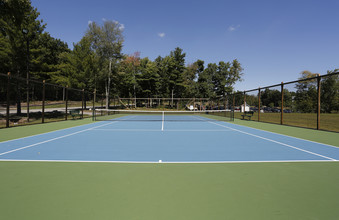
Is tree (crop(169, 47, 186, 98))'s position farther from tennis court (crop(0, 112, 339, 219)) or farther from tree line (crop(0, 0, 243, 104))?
tennis court (crop(0, 112, 339, 219))

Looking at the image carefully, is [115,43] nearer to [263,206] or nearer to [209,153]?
[209,153]

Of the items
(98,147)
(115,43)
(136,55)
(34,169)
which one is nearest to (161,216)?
(34,169)

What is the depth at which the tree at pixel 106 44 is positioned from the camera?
116 ft

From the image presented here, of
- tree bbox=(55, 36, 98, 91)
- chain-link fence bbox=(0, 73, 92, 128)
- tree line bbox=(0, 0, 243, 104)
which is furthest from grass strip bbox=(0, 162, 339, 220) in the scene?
tree bbox=(55, 36, 98, 91)

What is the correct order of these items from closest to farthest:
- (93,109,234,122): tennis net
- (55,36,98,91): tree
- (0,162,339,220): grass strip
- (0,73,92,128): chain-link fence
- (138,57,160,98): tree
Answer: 1. (0,162,339,220): grass strip
2. (0,73,92,128): chain-link fence
3. (93,109,234,122): tennis net
4. (55,36,98,91): tree
5. (138,57,160,98): tree

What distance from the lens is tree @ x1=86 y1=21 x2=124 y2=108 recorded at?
35.3m

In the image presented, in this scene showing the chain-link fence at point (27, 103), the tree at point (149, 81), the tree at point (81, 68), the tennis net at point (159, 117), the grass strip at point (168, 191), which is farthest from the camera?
the tree at point (149, 81)

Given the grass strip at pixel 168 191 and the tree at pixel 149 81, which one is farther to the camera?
the tree at pixel 149 81

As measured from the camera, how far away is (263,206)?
251 centimetres

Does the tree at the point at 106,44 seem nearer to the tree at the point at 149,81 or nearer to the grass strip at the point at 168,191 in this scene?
the tree at the point at 149,81

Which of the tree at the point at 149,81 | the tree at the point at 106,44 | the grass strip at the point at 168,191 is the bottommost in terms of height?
the grass strip at the point at 168,191

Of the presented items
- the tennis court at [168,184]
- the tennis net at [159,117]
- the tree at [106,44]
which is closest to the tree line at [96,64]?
the tree at [106,44]

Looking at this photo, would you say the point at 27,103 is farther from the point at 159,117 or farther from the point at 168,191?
the point at 168,191

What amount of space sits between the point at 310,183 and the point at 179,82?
3968 centimetres
